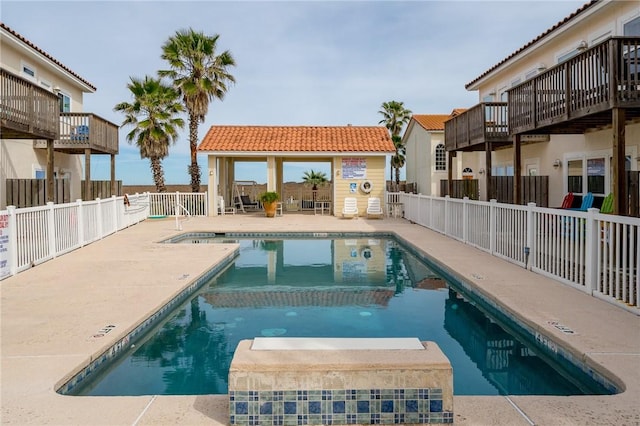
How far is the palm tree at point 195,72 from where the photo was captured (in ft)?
70.1

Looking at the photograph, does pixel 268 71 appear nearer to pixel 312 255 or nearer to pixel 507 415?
pixel 312 255

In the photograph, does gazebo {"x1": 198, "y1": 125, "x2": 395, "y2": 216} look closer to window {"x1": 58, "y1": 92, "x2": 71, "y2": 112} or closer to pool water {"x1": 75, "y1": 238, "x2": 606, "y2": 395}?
window {"x1": 58, "y1": 92, "x2": 71, "y2": 112}

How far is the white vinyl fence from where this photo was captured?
17.8 feet

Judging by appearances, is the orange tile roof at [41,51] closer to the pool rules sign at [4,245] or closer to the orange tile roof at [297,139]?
the orange tile roof at [297,139]

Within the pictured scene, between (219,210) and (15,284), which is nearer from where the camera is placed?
(15,284)

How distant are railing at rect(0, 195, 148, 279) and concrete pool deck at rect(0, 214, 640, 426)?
0.27 metres

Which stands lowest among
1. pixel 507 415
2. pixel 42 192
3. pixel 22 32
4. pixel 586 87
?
pixel 507 415

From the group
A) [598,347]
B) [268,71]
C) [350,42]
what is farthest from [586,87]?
[268,71]

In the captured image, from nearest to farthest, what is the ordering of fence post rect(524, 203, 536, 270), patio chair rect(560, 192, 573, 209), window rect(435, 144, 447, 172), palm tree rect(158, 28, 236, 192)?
fence post rect(524, 203, 536, 270) → patio chair rect(560, 192, 573, 209) → palm tree rect(158, 28, 236, 192) → window rect(435, 144, 447, 172)

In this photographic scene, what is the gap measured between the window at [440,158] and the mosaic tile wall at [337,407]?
23.8 m

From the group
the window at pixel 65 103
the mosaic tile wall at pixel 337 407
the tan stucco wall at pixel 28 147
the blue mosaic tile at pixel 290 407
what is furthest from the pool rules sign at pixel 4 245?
the window at pixel 65 103

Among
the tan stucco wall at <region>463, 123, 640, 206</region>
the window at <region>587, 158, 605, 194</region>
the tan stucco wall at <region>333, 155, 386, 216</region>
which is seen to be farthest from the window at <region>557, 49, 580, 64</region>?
the tan stucco wall at <region>333, 155, 386, 216</region>

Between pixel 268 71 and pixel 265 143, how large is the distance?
3646 millimetres

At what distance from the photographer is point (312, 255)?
37.5 ft
